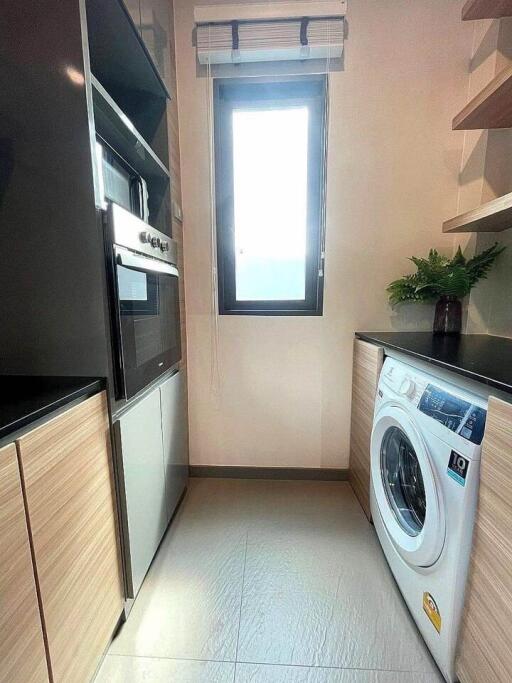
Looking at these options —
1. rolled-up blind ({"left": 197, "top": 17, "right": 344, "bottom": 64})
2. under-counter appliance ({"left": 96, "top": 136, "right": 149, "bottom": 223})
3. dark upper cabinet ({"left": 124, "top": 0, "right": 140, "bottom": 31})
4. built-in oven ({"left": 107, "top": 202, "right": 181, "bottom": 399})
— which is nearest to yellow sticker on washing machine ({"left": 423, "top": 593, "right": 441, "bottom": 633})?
built-in oven ({"left": 107, "top": 202, "right": 181, "bottom": 399})

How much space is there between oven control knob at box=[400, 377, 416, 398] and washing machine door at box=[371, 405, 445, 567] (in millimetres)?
67

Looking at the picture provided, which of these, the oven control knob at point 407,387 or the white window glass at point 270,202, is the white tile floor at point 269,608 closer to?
the oven control knob at point 407,387

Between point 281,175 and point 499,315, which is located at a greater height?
point 281,175

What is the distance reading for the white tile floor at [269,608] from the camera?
94 cm

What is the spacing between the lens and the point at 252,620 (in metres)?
1.08

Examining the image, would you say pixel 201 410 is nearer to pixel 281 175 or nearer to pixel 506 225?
pixel 281 175

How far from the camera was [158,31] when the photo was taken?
136 cm

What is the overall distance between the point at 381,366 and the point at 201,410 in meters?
1.11

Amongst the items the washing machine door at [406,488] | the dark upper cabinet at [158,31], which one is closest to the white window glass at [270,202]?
the dark upper cabinet at [158,31]

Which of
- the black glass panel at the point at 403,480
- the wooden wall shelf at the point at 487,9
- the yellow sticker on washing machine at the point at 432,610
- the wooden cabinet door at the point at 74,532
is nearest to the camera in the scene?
the wooden cabinet door at the point at 74,532

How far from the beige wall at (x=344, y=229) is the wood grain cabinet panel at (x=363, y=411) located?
10 cm

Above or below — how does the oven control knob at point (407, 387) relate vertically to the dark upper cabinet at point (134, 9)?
below

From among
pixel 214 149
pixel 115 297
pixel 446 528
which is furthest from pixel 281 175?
pixel 446 528

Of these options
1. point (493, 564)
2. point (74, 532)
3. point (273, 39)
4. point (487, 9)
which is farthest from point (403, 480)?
point (273, 39)
